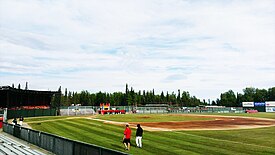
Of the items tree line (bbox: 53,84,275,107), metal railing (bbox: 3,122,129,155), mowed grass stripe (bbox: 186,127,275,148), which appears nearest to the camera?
metal railing (bbox: 3,122,129,155)

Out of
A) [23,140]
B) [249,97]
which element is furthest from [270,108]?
[23,140]

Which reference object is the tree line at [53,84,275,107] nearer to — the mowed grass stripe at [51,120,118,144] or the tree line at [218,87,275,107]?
the tree line at [218,87,275,107]

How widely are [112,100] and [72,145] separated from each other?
489ft

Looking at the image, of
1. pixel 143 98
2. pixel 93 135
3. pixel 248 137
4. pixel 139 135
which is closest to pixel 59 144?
pixel 139 135

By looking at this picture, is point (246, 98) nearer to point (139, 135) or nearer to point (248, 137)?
point (248, 137)

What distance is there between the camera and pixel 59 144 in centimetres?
1463

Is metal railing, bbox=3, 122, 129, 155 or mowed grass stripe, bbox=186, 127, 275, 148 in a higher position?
metal railing, bbox=3, 122, 129, 155

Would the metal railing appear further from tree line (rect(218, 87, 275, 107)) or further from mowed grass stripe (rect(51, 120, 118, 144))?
tree line (rect(218, 87, 275, 107))

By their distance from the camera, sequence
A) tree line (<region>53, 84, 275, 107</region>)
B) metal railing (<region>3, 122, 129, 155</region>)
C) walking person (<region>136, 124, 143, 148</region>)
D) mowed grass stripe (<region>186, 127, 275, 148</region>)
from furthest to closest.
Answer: tree line (<region>53, 84, 275, 107</region>) < mowed grass stripe (<region>186, 127, 275, 148</region>) < walking person (<region>136, 124, 143, 148</region>) < metal railing (<region>3, 122, 129, 155</region>)

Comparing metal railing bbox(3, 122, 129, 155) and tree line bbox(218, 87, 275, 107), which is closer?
metal railing bbox(3, 122, 129, 155)

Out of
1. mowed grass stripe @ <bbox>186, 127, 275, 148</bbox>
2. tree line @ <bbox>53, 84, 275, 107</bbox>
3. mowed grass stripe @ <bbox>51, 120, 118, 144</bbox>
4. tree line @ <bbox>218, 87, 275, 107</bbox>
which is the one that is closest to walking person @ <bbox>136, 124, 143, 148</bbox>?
mowed grass stripe @ <bbox>51, 120, 118, 144</bbox>

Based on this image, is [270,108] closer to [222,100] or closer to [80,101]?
[222,100]

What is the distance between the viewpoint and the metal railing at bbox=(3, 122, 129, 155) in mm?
10383

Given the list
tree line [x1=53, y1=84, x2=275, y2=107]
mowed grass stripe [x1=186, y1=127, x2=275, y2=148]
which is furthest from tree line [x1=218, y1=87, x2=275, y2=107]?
mowed grass stripe [x1=186, y1=127, x2=275, y2=148]
